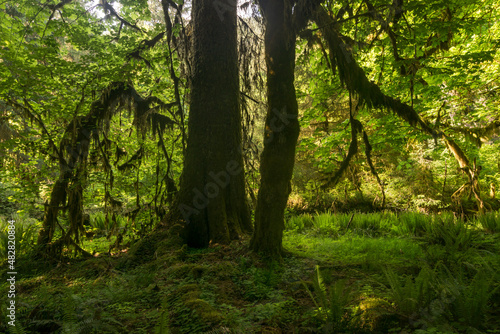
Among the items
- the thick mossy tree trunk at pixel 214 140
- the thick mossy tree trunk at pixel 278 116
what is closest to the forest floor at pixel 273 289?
the thick mossy tree trunk at pixel 214 140

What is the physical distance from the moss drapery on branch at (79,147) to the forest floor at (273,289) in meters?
0.59

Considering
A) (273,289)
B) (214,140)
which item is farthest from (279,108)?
(273,289)

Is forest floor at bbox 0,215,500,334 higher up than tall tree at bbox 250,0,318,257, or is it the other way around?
tall tree at bbox 250,0,318,257

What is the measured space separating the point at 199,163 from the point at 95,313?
9.17 feet

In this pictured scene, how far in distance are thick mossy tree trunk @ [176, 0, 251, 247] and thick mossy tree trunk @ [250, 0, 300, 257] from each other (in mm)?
1381

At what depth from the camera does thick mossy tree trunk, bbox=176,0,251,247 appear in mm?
4703

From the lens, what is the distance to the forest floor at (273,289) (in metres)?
2.14

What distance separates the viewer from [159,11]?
1049cm

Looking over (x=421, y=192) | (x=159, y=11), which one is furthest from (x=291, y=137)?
(x=421, y=192)

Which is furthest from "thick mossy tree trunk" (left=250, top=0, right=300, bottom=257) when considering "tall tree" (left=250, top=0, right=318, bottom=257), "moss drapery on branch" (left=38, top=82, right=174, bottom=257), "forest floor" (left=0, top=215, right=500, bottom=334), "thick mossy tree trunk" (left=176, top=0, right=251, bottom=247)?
"moss drapery on branch" (left=38, top=82, right=174, bottom=257)

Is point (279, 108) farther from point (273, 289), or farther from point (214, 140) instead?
point (273, 289)

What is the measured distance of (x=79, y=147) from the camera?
5.71 meters

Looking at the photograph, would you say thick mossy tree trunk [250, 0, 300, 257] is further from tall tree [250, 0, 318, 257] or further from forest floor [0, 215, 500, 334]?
forest floor [0, 215, 500, 334]

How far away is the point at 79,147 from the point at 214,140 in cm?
315
